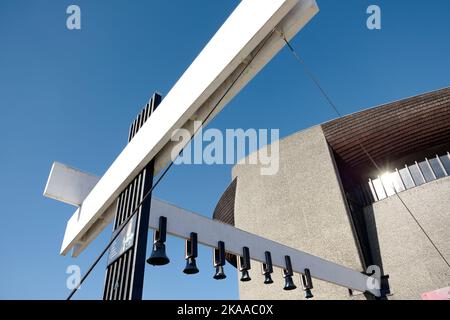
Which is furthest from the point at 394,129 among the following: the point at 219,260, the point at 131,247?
A: the point at 131,247

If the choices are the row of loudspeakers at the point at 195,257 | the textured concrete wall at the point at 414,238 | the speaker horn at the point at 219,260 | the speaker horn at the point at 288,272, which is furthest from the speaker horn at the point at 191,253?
the textured concrete wall at the point at 414,238

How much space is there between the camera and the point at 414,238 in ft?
48.6

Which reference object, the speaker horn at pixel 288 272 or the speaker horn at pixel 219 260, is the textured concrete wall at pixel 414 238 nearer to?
the speaker horn at pixel 288 272

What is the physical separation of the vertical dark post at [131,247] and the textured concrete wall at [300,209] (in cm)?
1160

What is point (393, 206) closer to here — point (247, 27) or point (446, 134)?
point (446, 134)

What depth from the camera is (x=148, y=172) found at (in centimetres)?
463

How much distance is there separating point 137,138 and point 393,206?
50.1ft

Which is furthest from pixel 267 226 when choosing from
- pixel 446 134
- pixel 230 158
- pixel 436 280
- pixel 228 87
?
pixel 228 87

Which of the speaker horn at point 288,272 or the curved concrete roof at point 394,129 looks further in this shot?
the curved concrete roof at point 394,129
